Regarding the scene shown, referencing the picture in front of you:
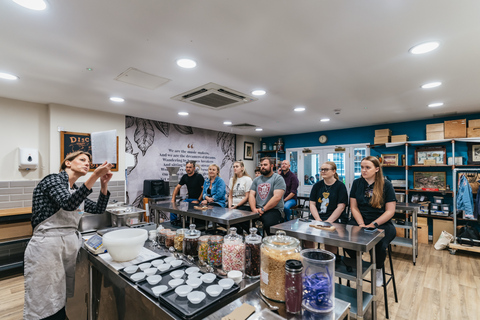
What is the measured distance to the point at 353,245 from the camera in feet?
5.77

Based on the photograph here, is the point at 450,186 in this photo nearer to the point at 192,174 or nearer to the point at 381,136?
the point at 381,136

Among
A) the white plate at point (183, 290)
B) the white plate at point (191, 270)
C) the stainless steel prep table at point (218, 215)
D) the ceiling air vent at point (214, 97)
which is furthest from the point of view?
the ceiling air vent at point (214, 97)

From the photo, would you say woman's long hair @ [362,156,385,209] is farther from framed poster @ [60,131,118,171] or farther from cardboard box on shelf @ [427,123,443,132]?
framed poster @ [60,131,118,171]

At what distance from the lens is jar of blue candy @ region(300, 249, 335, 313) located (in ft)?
3.04

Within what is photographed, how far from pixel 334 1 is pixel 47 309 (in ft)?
9.07

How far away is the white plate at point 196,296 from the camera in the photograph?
97 cm

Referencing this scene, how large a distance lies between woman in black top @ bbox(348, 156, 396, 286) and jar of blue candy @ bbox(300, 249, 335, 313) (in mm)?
1761

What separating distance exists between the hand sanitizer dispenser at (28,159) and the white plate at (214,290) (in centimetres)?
411

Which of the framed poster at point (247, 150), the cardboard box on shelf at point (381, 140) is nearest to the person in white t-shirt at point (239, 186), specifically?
the cardboard box on shelf at point (381, 140)

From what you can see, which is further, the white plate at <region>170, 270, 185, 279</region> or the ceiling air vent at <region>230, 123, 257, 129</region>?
the ceiling air vent at <region>230, 123, 257, 129</region>

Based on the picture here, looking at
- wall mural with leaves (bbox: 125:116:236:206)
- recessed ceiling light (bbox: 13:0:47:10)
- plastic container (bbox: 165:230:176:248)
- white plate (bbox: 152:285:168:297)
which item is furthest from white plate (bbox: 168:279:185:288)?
wall mural with leaves (bbox: 125:116:236:206)

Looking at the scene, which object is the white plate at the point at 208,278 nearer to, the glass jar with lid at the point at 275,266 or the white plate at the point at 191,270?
the white plate at the point at 191,270

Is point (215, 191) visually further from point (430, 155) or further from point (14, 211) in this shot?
point (430, 155)

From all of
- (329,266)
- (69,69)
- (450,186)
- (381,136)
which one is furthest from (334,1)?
(450,186)
